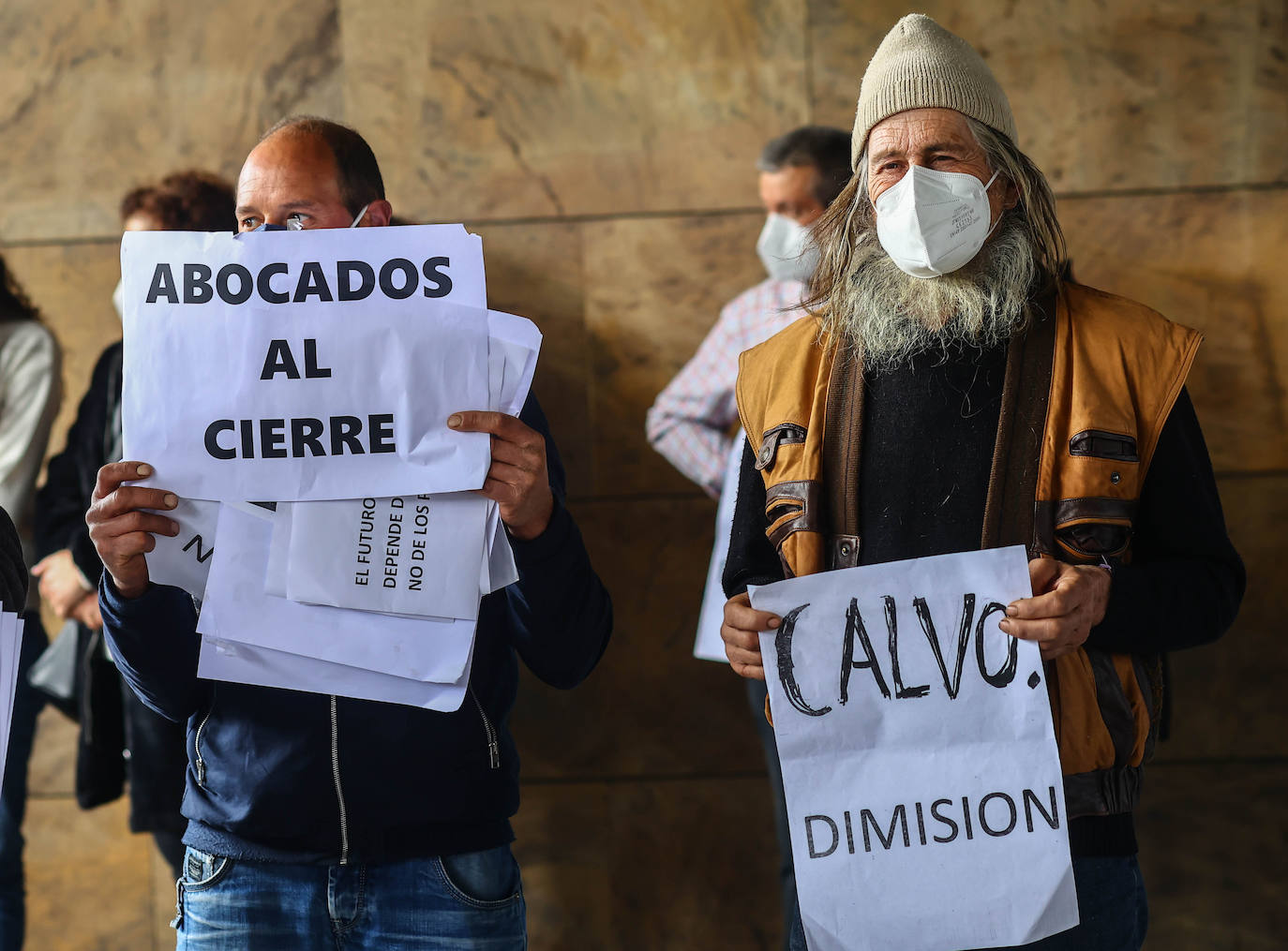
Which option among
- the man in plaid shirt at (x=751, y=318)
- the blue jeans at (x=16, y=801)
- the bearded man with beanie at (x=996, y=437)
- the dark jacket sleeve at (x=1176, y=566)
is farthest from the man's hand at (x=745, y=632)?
the blue jeans at (x=16, y=801)

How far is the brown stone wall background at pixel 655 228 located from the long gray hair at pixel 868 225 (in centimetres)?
155

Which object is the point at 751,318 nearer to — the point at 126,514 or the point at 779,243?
the point at 779,243

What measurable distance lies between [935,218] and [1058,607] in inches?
22.8

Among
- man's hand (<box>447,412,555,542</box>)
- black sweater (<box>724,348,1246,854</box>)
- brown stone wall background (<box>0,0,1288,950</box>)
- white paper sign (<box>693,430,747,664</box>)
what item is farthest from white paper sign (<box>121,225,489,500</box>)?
brown stone wall background (<box>0,0,1288,950</box>)

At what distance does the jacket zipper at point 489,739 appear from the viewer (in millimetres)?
1749

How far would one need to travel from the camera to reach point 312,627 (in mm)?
1578

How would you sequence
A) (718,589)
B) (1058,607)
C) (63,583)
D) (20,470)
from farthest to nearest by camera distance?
(20,470) < (63,583) < (718,589) < (1058,607)

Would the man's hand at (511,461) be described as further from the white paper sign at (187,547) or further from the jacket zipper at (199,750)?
the jacket zipper at (199,750)

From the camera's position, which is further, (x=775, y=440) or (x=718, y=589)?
(x=718, y=589)

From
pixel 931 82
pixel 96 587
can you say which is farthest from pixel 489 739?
pixel 96 587

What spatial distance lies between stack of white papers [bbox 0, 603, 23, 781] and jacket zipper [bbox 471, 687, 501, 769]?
1.91ft

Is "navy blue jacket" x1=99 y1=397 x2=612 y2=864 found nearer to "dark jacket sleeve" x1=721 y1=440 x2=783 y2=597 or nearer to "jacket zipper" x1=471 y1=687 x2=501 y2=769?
"jacket zipper" x1=471 y1=687 x2=501 y2=769

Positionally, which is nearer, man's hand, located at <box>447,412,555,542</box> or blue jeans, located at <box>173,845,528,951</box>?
man's hand, located at <box>447,412,555,542</box>

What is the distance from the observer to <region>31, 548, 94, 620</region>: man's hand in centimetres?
301
